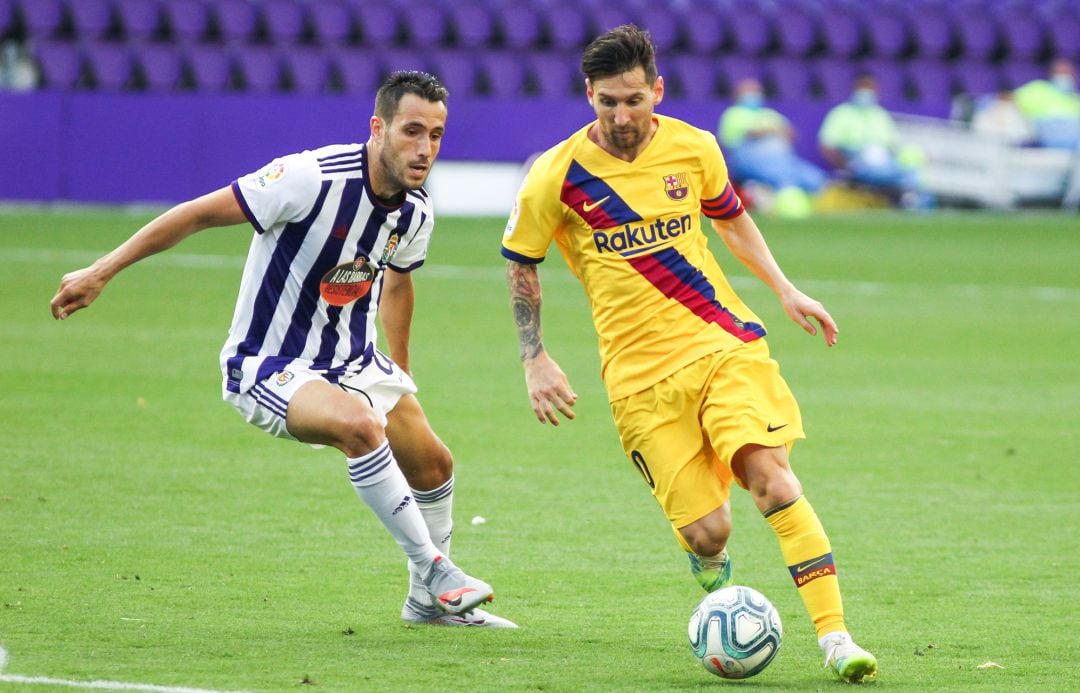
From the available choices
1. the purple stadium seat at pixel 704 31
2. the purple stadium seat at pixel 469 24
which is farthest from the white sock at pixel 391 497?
the purple stadium seat at pixel 704 31

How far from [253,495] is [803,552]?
351 cm

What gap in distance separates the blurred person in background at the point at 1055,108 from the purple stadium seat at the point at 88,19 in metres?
15.1

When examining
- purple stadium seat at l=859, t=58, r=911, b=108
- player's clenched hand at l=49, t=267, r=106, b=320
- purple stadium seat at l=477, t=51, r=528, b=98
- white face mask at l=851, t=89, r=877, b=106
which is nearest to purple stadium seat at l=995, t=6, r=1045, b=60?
purple stadium seat at l=859, t=58, r=911, b=108

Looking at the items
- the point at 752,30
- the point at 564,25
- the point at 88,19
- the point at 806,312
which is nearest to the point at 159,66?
the point at 88,19

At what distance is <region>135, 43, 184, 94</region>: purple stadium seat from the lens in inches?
960

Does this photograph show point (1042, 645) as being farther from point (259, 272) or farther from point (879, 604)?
point (259, 272)

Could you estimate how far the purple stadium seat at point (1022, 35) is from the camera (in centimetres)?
2958

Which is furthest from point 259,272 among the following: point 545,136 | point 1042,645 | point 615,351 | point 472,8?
point 472,8

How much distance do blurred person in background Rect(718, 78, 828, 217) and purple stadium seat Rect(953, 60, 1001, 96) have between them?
16.6 ft

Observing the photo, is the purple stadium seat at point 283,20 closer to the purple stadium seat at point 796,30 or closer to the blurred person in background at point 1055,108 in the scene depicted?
the purple stadium seat at point 796,30

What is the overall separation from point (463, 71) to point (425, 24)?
111cm

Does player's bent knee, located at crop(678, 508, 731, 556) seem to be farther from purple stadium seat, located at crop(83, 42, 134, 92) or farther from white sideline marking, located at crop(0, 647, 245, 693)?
purple stadium seat, located at crop(83, 42, 134, 92)

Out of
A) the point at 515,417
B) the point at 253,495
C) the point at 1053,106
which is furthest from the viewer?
the point at 1053,106

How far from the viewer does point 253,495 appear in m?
7.77
